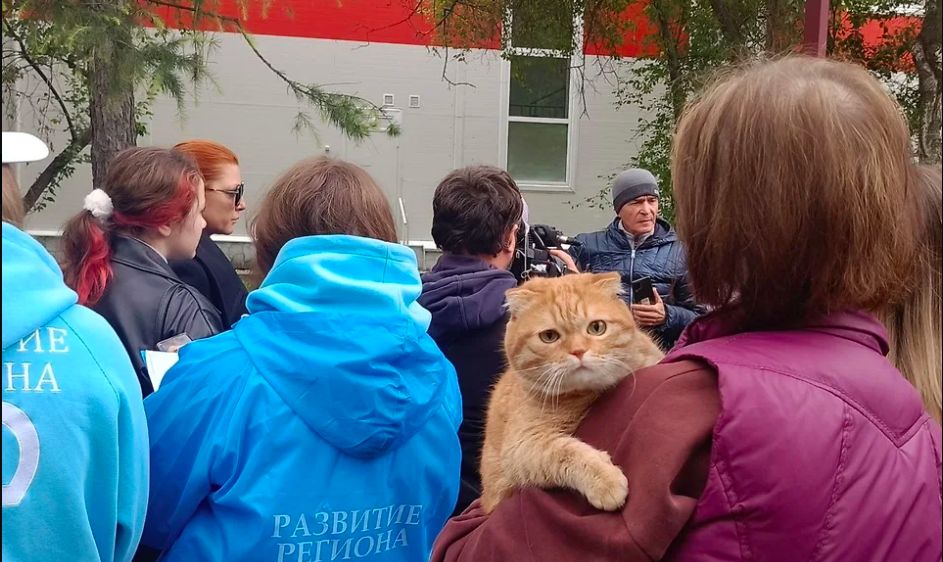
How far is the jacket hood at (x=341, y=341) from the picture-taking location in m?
2.03

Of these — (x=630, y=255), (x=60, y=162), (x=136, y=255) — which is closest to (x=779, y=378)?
(x=136, y=255)

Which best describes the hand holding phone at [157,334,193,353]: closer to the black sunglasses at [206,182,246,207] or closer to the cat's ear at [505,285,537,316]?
the cat's ear at [505,285,537,316]

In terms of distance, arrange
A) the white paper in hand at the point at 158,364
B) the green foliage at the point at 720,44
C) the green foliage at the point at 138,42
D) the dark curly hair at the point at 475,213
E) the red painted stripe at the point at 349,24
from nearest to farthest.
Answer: the white paper in hand at the point at 158,364 < the dark curly hair at the point at 475,213 < the green foliage at the point at 138,42 < the green foliage at the point at 720,44 < the red painted stripe at the point at 349,24

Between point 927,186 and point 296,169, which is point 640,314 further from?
point 927,186

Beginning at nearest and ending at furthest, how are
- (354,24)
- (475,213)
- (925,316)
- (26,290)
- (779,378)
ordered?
(779,378)
(925,316)
(26,290)
(475,213)
(354,24)

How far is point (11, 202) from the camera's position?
1809mm

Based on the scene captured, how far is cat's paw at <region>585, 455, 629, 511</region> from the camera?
4.02ft

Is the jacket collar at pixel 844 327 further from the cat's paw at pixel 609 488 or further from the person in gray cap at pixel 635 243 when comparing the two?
the person in gray cap at pixel 635 243

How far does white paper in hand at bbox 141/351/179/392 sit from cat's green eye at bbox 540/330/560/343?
3.57 feet

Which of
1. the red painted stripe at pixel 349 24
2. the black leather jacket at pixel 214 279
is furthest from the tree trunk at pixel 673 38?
the black leather jacket at pixel 214 279

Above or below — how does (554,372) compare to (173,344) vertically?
above

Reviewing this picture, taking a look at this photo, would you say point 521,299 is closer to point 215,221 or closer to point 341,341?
point 341,341

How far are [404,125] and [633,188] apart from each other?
24.7ft

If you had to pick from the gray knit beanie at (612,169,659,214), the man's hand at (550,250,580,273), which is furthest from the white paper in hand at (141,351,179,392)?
the gray knit beanie at (612,169,659,214)
